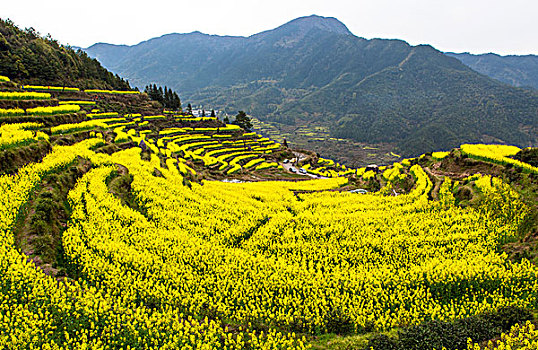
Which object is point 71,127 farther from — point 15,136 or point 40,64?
point 40,64

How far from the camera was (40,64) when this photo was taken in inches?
2092

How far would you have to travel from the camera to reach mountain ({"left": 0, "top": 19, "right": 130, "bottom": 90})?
48.9 meters

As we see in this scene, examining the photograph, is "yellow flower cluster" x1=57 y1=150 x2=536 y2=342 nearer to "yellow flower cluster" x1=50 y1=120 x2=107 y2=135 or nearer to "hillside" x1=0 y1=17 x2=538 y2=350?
"hillside" x1=0 y1=17 x2=538 y2=350

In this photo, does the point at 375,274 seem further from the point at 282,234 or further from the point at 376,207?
the point at 376,207

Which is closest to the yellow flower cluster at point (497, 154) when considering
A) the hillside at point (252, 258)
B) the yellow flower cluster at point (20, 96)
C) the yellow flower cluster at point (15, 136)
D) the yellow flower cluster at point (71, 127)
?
the hillside at point (252, 258)

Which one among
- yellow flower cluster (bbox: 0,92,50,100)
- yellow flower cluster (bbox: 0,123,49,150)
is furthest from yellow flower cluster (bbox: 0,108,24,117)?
yellow flower cluster (bbox: 0,92,50,100)

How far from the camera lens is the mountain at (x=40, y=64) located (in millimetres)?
48938

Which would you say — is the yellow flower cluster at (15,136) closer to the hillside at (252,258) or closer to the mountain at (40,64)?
the hillside at (252,258)

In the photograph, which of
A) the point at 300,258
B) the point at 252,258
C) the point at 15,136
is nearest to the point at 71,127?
the point at 15,136

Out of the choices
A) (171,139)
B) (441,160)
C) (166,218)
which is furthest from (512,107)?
(166,218)

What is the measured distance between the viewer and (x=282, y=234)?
17.0 metres

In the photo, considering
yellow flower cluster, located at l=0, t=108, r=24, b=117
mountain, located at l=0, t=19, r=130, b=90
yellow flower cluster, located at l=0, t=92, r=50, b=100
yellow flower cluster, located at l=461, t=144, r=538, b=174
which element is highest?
mountain, located at l=0, t=19, r=130, b=90

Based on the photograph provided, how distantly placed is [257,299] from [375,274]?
5.50 m

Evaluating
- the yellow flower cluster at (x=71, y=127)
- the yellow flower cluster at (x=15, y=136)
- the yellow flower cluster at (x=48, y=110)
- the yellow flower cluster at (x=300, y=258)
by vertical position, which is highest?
the yellow flower cluster at (x=48, y=110)
